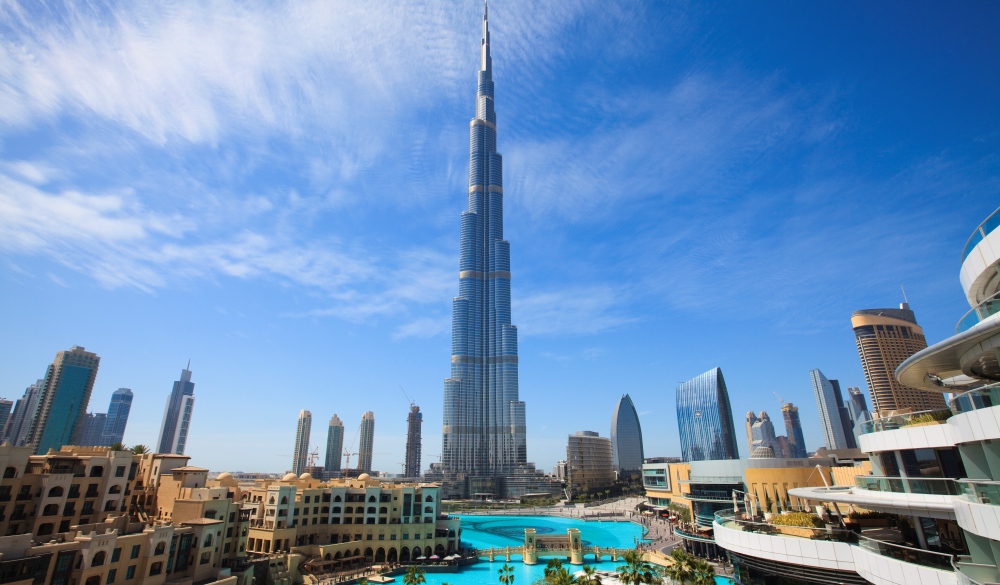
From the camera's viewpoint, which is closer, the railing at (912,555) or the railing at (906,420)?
the railing at (912,555)

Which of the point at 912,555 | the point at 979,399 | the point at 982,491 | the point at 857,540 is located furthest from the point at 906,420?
the point at 982,491

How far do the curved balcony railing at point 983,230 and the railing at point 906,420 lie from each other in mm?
8581

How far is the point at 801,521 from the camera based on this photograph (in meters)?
29.1

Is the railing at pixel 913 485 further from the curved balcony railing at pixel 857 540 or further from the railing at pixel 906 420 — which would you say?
the railing at pixel 906 420

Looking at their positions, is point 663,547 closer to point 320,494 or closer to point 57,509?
point 320,494

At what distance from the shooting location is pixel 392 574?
71688 mm

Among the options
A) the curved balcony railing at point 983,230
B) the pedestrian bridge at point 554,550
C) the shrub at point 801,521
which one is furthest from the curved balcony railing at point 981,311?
the pedestrian bridge at point 554,550

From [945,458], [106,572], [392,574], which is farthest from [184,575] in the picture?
[945,458]

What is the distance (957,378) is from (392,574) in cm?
7177

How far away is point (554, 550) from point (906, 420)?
231 ft

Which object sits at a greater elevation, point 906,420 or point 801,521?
point 906,420

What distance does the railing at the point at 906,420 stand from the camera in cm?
2356

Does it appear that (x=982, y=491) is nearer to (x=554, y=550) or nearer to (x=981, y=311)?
(x=981, y=311)

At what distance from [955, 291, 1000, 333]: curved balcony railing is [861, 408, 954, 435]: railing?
7289mm
